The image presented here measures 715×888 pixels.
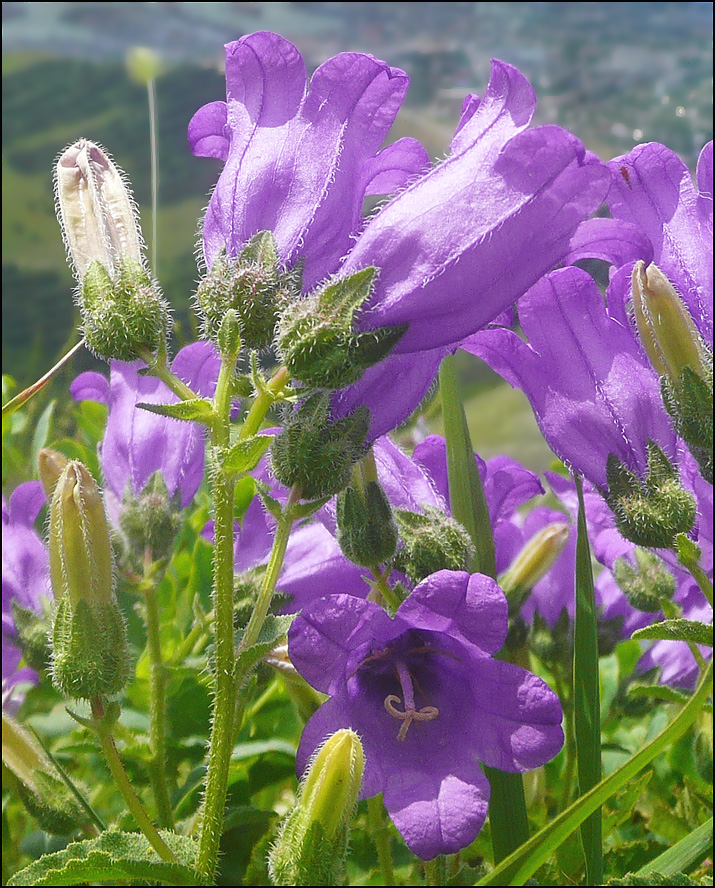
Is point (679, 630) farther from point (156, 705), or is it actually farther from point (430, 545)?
point (156, 705)

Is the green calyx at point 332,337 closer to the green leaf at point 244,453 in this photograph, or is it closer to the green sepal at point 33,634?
the green leaf at point 244,453

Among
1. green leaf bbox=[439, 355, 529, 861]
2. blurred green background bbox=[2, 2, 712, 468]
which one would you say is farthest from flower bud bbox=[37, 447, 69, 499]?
blurred green background bbox=[2, 2, 712, 468]

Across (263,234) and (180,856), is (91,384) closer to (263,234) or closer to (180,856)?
(263,234)

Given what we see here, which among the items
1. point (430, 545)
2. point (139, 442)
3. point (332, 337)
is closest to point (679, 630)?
point (430, 545)

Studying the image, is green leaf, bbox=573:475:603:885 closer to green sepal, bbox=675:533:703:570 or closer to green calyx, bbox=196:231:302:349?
green sepal, bbox=675:533:703:570

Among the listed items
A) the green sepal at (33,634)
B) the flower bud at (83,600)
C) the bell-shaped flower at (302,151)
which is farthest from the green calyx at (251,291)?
the green sepal at (33,634)
